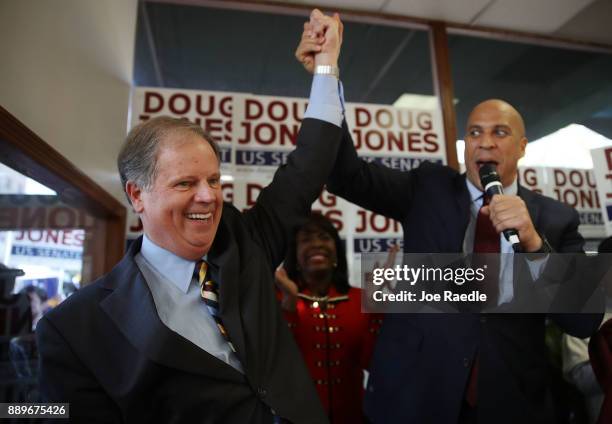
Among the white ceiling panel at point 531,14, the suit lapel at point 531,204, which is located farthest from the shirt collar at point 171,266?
→ the white ceiling panel at point 531,14

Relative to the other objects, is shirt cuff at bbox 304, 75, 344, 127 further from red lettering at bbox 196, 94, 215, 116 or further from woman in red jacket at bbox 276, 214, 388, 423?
red lettering at bbox 196, 94, 215, 116

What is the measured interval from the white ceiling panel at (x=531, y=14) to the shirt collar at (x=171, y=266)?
2.63m

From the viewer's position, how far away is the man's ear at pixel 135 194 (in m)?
0.87

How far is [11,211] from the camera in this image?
1289 millimetres

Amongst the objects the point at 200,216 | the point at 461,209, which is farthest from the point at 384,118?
the point at 200,216

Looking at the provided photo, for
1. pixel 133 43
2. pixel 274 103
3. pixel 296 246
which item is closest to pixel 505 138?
pixel 296 246

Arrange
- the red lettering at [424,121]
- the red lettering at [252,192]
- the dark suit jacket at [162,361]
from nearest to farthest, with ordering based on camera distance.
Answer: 1. the dark suit jacket at [162,361]
2. the red lettering at [252,192]
3. the red lettering at [424,121]

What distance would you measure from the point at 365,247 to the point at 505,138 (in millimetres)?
1225

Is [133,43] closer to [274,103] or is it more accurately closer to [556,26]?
[274,103]

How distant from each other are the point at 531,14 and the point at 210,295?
112 inches

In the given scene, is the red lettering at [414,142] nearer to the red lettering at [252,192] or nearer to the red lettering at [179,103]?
the red lettering at [252,192]

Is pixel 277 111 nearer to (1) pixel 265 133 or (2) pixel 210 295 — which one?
(1) pixel 265 133

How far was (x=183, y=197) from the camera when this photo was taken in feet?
2.69

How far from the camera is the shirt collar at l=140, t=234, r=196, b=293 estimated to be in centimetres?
85
